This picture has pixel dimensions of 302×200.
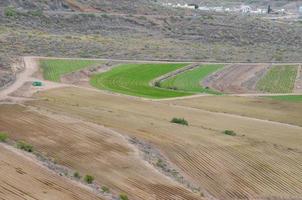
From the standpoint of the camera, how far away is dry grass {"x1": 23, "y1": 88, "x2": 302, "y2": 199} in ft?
122

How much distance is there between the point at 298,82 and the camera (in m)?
81.5

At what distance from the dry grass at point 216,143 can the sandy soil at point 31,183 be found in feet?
25.5

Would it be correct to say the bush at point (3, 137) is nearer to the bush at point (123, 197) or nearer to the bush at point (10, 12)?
the bush at point (123, 197)

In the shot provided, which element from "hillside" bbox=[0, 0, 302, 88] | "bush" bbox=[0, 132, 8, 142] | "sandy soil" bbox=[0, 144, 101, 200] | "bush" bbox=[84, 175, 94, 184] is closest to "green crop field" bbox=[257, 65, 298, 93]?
"hillside" bbox=[0, 0, 302, 88]

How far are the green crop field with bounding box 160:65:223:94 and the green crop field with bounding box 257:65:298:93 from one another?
22.6 ft

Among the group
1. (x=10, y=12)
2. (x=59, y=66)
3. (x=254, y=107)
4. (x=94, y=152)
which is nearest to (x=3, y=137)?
(x=94, y=152)

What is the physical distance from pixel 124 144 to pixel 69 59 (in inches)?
2056

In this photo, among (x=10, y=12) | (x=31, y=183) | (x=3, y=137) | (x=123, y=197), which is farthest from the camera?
(x=10, y=12)

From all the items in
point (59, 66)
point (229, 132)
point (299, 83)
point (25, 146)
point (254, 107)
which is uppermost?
point (25, 146)

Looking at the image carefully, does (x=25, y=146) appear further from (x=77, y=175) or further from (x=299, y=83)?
(x=299, y=83)

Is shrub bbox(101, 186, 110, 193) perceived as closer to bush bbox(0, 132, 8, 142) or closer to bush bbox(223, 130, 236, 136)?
bush bbox(0, 132, 8, 142)

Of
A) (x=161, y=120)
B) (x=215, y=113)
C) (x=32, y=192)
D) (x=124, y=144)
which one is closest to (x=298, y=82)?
(x=215, y=113)

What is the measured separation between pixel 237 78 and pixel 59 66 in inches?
870

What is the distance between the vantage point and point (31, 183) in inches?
1266
